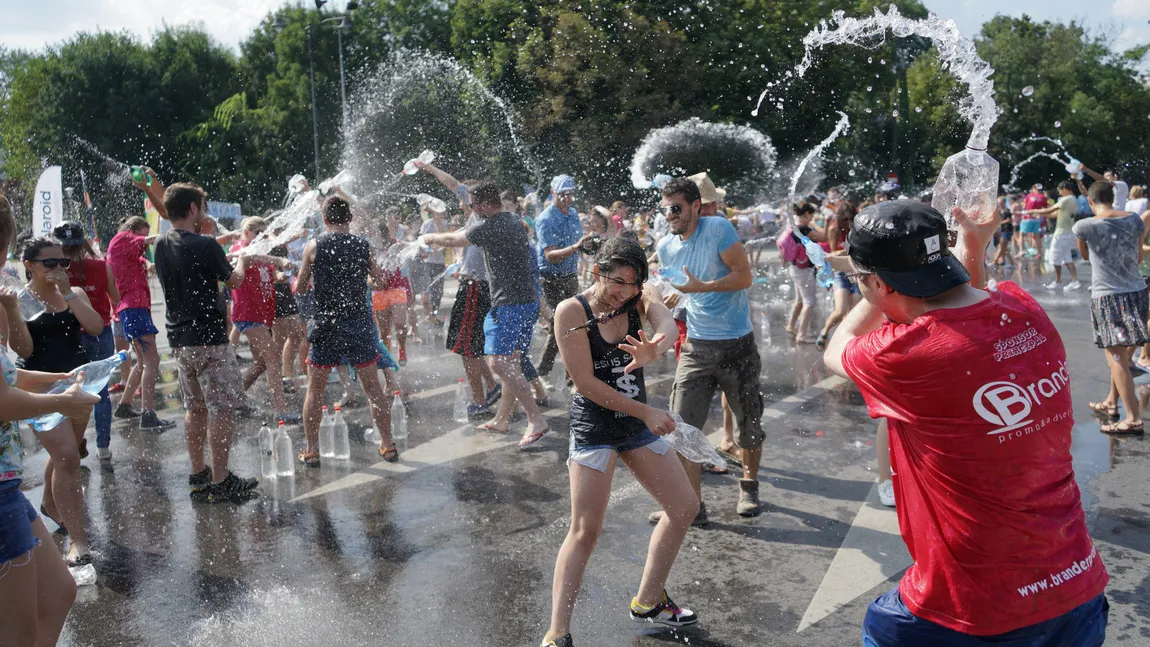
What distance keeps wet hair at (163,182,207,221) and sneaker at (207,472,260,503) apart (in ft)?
5.75

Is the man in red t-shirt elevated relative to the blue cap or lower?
lower

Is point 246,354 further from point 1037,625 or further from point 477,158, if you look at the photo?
point 477,158

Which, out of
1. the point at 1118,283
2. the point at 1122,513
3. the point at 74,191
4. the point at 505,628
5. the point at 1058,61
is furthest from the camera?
the point at 1058,61

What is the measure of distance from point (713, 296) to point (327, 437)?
3403 mm

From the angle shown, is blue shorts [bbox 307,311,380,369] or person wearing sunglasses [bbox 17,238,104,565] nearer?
person wearing sunglasses [bbox 17,238,104,565]

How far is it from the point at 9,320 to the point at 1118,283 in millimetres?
7331

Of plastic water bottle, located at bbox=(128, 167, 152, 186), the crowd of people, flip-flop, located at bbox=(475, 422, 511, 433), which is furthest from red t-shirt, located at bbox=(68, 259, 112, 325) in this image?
flip-flop, located at bbox=(475, 422, 511, 433)

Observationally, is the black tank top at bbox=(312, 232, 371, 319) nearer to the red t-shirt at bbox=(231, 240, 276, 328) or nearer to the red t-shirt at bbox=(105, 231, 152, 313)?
the red t-shirt at bbox=(231, 240, 276, 328)

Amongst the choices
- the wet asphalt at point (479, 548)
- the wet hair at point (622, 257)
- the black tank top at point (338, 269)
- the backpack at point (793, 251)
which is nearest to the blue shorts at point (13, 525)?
the wet asphalt at point (479, 548)

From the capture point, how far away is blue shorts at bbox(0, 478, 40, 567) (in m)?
3.03

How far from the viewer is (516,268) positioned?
738 centimetres

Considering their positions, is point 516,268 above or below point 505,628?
above

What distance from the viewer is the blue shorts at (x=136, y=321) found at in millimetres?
8234

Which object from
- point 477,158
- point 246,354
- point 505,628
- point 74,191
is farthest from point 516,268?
point 74,191
